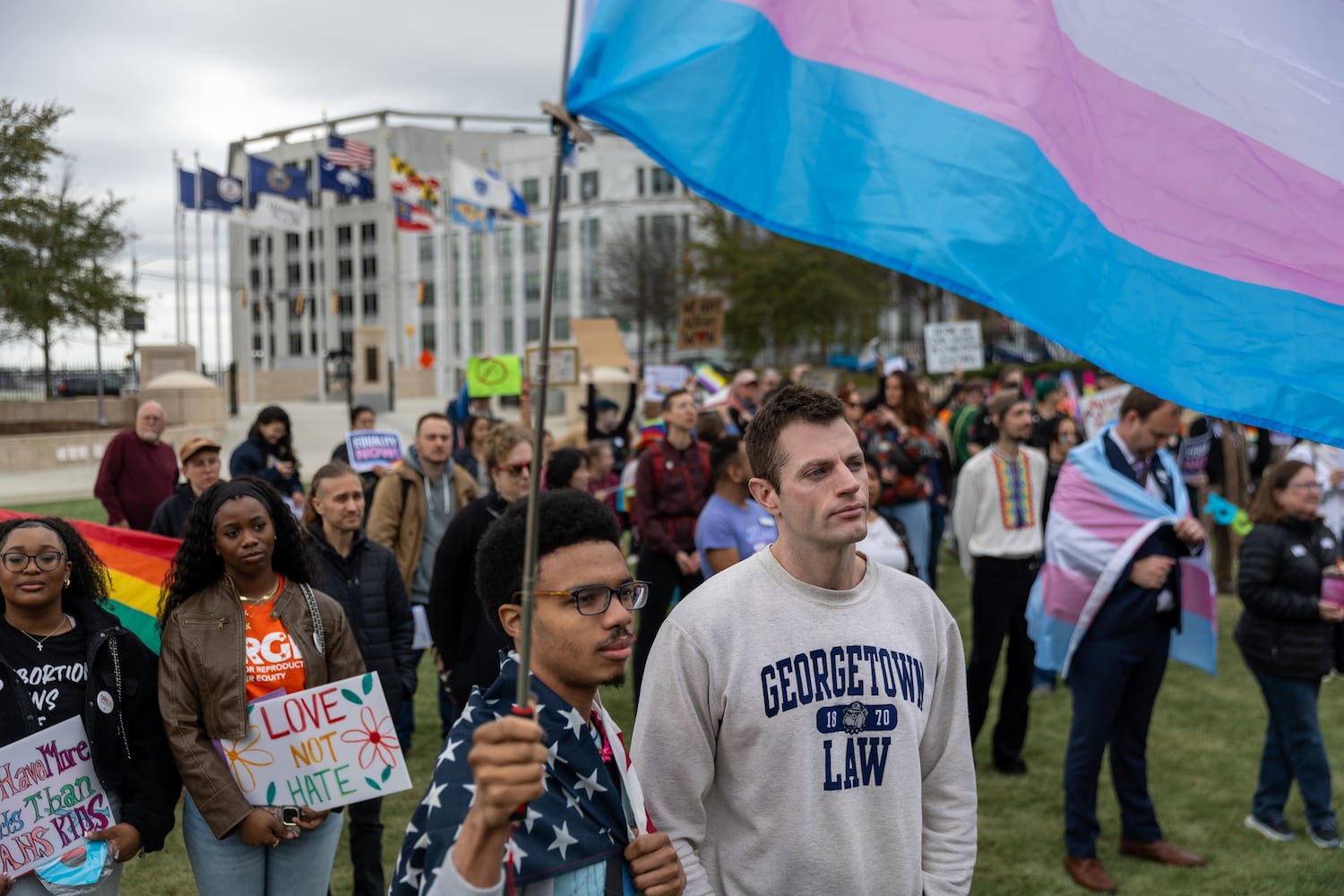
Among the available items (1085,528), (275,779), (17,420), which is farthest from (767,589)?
(17,420)

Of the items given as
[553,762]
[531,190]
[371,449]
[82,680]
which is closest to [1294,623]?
[553,762]

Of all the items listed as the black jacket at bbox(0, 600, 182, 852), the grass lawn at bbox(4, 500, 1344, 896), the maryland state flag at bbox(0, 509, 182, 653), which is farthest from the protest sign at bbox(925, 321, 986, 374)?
the black jacket at bbox(0, 600, 182, 852)

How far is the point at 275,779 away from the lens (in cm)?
399

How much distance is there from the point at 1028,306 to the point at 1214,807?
5066 mm

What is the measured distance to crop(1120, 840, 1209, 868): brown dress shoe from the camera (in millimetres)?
5941

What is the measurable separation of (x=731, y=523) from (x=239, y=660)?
10.7ft

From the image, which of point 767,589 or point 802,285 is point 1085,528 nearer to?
point 767,589

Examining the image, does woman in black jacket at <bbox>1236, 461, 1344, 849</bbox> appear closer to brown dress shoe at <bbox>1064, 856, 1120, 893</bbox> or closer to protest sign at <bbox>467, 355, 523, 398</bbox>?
brown dress shoe at <bbox>1064, 856, 1120, 893</bbox>

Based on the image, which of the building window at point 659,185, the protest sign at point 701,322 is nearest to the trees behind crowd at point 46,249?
the protest sign at point 701,322

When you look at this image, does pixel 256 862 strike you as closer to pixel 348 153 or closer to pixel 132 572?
pixel 132 572

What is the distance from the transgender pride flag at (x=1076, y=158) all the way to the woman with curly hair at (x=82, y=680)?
237 centimetres

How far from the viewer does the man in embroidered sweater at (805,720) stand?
2750mm

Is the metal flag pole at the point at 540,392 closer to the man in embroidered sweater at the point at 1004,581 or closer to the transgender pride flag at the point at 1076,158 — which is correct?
the transgender pride flag at the point at 1076,158

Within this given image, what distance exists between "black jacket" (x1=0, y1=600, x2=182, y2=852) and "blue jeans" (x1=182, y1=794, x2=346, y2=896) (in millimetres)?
111
